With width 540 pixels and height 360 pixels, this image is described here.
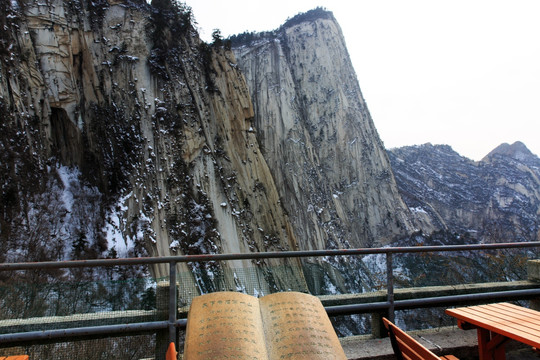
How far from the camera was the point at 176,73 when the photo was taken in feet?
61.4

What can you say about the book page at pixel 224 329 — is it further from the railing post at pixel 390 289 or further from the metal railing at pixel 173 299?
the railing post at pixel 390 289

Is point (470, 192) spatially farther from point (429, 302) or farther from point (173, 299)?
point (173, 299)

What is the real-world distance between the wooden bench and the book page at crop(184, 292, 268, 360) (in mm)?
855

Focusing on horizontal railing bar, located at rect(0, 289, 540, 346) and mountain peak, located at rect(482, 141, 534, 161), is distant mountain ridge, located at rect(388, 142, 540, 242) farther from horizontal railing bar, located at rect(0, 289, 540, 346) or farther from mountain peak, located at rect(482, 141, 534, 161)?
horizontal railing bar, located at rect(0, 289, 540, 346)

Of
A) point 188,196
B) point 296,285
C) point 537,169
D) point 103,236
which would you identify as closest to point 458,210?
point 537,169

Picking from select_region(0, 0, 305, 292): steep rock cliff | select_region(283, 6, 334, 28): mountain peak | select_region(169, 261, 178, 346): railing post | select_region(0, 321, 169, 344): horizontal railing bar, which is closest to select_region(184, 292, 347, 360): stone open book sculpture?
select_region(169, 261, 178, 346): railing post

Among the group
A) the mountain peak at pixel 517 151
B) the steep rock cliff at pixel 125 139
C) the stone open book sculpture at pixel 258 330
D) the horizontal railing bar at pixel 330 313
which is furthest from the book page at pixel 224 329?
the mountain peak at pixel 517 151

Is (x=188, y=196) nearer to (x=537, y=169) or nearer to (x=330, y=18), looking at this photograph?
(x=330, y=18)

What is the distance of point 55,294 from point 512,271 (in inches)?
227

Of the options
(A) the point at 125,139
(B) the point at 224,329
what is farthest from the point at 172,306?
(A) the point at 125,139

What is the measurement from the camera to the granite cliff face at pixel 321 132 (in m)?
29.9

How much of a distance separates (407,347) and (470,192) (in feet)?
204

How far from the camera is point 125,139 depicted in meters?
16.1

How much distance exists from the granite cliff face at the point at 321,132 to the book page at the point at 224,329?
1018 inches
